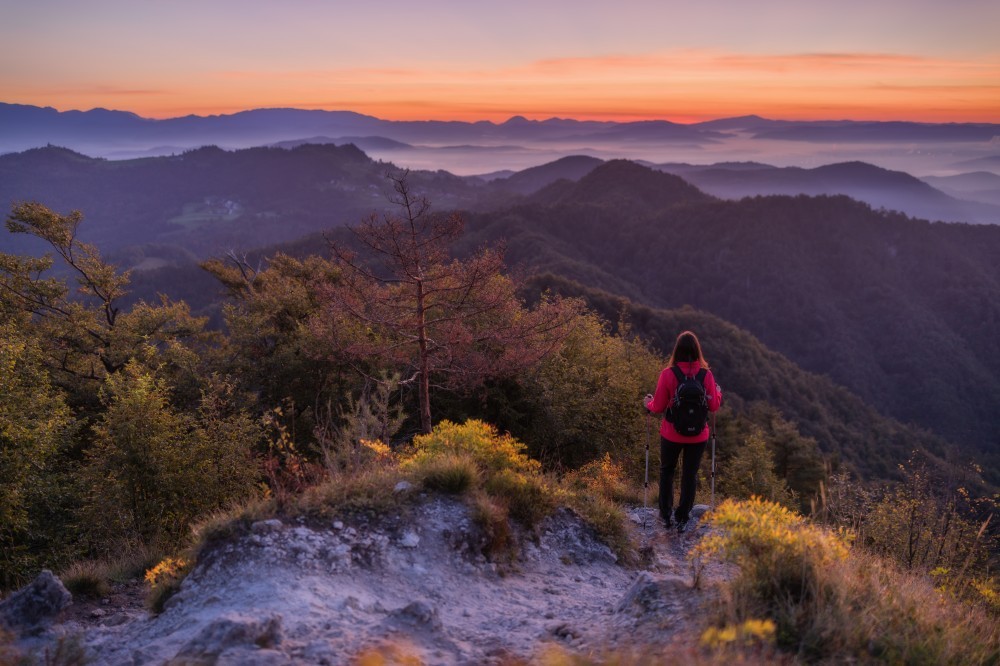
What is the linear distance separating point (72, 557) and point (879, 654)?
1348cm

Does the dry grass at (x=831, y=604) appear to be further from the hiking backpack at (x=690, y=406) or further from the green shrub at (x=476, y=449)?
the green shrub at (x=476, y=449)

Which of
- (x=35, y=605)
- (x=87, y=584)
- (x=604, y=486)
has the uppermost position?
(x=35, y=605)

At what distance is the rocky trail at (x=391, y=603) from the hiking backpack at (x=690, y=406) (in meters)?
1.63

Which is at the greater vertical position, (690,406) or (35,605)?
(690,406)

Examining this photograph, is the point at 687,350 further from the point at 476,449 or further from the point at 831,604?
the point at 831,604

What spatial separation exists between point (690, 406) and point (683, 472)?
3.43 feet

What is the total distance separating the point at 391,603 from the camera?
5250 millimetres

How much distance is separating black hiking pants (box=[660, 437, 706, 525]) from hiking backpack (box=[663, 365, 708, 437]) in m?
0.29

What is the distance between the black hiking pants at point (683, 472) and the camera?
23.5ft

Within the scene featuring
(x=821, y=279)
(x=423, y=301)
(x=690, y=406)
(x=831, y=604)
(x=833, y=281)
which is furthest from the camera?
(x=833, y=281)

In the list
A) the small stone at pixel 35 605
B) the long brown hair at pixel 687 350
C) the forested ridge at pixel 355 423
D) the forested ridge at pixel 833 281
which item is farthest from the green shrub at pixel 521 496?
the forested ridge at pixel 833 281

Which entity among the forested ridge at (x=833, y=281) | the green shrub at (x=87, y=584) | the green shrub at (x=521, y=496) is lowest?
the forested ridge at (x=833, y=281)

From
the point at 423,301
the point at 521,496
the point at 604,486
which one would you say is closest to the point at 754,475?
the point at 604,486

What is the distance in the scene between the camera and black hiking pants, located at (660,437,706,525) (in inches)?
282
